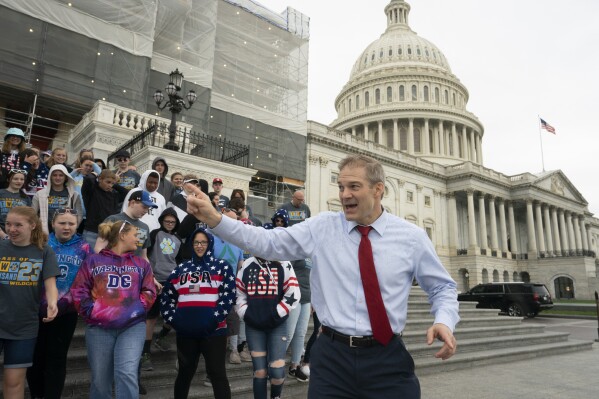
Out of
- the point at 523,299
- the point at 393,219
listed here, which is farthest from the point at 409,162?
the point at 393,219

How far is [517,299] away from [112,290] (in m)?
20.2

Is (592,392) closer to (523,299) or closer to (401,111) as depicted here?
(523,299)

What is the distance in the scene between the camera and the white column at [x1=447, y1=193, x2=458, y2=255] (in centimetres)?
5291

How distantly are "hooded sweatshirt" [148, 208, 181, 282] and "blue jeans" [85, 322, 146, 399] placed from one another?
78.3 inches

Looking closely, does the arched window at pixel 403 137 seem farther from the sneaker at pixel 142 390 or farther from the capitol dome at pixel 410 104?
the sneaker at pixel 142 390

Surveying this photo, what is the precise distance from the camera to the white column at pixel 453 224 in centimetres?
5291

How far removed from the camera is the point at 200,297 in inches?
168

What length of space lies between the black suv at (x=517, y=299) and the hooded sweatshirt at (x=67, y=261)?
1995 cm

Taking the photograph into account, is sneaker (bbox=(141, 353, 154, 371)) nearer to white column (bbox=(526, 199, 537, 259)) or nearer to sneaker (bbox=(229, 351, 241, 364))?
sneaker (bbox=(229, 351, 241, 364))

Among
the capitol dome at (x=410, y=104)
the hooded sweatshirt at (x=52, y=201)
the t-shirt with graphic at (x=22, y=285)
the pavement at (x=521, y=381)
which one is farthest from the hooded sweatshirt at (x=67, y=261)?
the capitol dome at (x=410, y=104)

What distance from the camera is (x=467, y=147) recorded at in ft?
226

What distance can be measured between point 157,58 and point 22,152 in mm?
19216

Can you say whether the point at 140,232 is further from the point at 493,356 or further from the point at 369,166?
the point at 493,356

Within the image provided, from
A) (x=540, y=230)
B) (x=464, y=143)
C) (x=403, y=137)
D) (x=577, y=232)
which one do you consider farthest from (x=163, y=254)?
(x=577, y=232)
